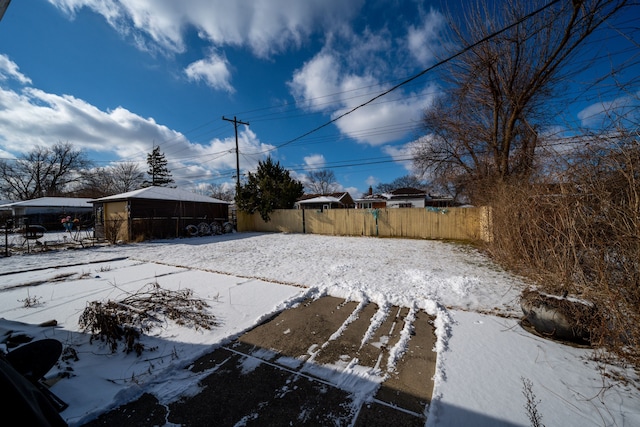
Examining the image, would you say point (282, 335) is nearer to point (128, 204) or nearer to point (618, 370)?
point (618, 370)

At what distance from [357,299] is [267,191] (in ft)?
45.4

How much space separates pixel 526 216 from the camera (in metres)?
5.00

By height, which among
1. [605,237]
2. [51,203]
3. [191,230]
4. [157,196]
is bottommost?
[191,230]

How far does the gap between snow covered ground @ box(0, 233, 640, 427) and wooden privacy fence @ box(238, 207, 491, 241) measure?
4.84 meters

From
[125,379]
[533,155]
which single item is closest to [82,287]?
[125,379]

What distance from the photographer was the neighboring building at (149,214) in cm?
1312

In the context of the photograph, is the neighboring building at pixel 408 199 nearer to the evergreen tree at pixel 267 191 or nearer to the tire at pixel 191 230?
the evergreen tree at pixel 267 191

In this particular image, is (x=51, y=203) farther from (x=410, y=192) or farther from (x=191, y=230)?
(x=410, y=192)

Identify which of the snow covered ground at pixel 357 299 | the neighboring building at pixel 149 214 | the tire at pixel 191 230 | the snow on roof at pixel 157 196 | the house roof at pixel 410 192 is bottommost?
→ the snow covered ground at pixel 357 299

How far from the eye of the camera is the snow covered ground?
1.99 m

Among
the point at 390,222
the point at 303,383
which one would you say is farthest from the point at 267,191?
the point at 303,383

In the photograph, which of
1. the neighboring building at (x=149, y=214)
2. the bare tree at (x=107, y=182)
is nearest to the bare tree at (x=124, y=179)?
the bare tree at (x=107, y=182)

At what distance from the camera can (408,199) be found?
31344mm

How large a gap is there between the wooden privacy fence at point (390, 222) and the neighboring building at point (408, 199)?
18481 millimetres
